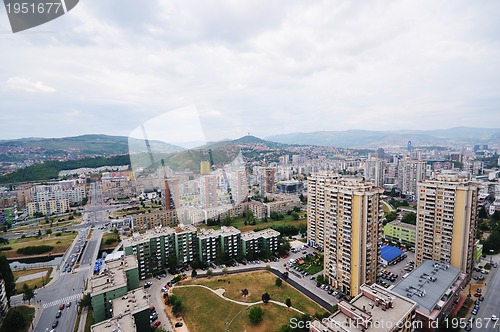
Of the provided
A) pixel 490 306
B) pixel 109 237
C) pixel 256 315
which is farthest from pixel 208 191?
pixel 490 306

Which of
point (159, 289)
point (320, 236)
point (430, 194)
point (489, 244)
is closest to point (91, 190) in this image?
point (159, 289)

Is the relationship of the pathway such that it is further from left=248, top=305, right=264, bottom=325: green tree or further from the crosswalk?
left=248, top=305, right=264, bottom=325: green tree

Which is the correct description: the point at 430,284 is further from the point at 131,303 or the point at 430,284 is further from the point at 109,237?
the point at 109,237

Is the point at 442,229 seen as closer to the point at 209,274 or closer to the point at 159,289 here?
the point at 209,274

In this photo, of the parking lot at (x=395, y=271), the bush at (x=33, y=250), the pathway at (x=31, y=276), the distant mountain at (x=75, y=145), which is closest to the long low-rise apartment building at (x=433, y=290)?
the parking lot at (x=395, y=271)

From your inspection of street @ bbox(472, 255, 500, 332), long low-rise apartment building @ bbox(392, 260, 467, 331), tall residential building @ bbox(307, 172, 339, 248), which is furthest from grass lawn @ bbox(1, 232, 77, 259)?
street @ bbox(472, 255, 500, 332)
